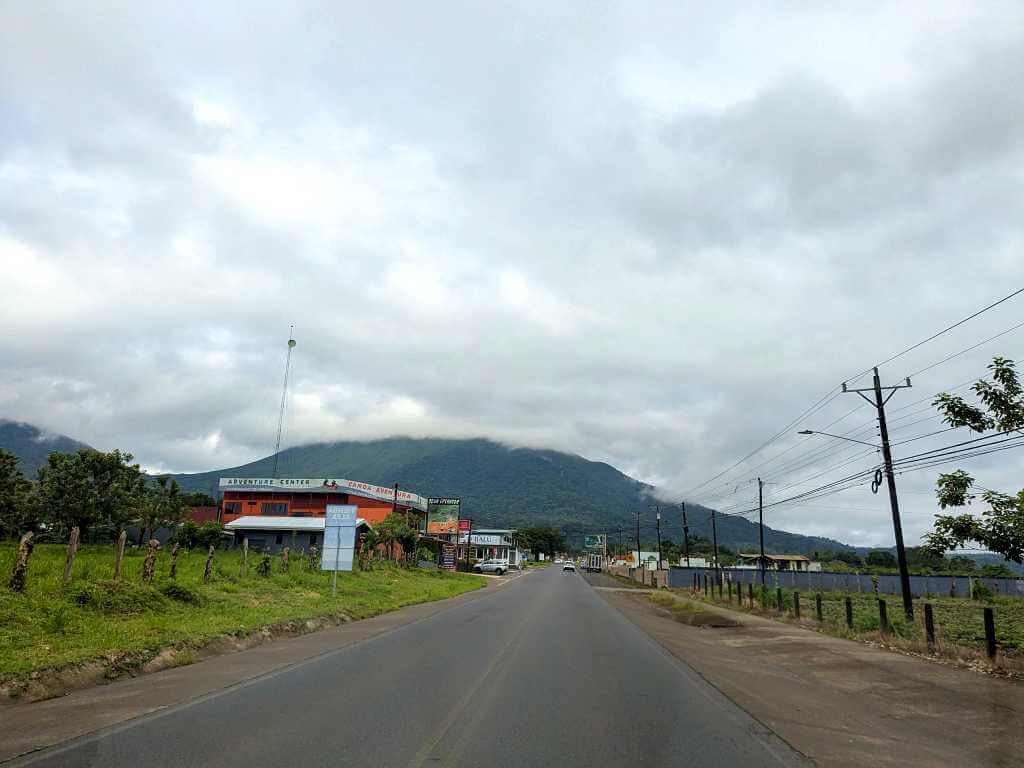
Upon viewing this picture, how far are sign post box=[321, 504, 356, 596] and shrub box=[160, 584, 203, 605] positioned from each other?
8.56m

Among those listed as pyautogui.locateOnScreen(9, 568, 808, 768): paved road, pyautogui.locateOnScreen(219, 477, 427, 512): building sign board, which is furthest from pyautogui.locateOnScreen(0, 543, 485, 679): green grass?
pyautogui.locateOnScreen(219, 477, 427, 512): building sign board

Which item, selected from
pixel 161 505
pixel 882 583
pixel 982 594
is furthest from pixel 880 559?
pixel 161 505

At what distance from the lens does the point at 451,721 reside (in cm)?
771

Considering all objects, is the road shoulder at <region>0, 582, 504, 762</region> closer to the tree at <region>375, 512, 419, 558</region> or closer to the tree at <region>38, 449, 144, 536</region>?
the tree at <region>38, 449, 144, 536</region>

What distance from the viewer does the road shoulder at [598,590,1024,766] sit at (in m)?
7.47

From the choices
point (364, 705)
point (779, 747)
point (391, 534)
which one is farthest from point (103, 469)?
point (779, 747)

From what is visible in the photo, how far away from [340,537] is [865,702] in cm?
2056

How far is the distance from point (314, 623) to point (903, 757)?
15.2m

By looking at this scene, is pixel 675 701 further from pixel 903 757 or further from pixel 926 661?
pixel 926 661

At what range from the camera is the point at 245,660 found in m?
12.4

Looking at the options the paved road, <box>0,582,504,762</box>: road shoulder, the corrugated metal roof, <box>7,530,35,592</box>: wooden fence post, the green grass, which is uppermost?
the corrugated metal roof

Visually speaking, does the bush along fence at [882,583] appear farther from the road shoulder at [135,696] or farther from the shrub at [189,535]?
the road shoulder at [135,696]

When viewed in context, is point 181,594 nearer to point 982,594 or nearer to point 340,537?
point 340,537

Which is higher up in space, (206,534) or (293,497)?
(293,497)
